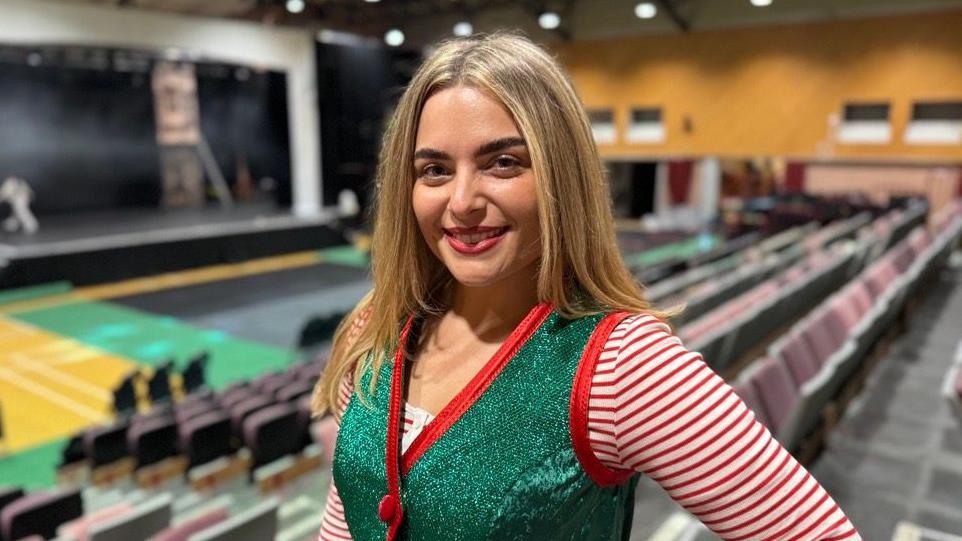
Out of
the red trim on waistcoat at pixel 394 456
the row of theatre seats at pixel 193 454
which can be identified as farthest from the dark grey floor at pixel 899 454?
the row of theatre seats at pixel 193 454

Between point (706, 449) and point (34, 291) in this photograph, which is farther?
point (34, 291)

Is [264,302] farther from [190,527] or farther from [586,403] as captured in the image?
[586,403]

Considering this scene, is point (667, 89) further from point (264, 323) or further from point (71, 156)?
point (71, 156)

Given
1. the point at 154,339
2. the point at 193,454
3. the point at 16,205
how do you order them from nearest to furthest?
the point at 193,454, the point at 154,339, the point at 16,205

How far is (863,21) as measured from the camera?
13.6 meters

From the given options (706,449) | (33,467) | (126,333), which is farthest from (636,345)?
(126,333)

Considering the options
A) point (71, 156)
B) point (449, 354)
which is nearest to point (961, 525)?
point (449, 354)

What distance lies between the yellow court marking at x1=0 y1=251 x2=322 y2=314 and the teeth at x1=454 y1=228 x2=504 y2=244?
12137 mm

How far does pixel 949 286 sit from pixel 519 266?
794cm

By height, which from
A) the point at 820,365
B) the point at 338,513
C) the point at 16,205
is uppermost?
the point at 338,513

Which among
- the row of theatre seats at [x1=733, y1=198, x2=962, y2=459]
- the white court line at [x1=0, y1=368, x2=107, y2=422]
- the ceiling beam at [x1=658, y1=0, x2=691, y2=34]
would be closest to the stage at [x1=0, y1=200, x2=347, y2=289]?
the white court line at [x1=0, y1=368, x2=107, y2=422]

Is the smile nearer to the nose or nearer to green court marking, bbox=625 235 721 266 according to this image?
the nose

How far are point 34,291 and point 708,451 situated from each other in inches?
518

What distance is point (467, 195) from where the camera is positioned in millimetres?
874
